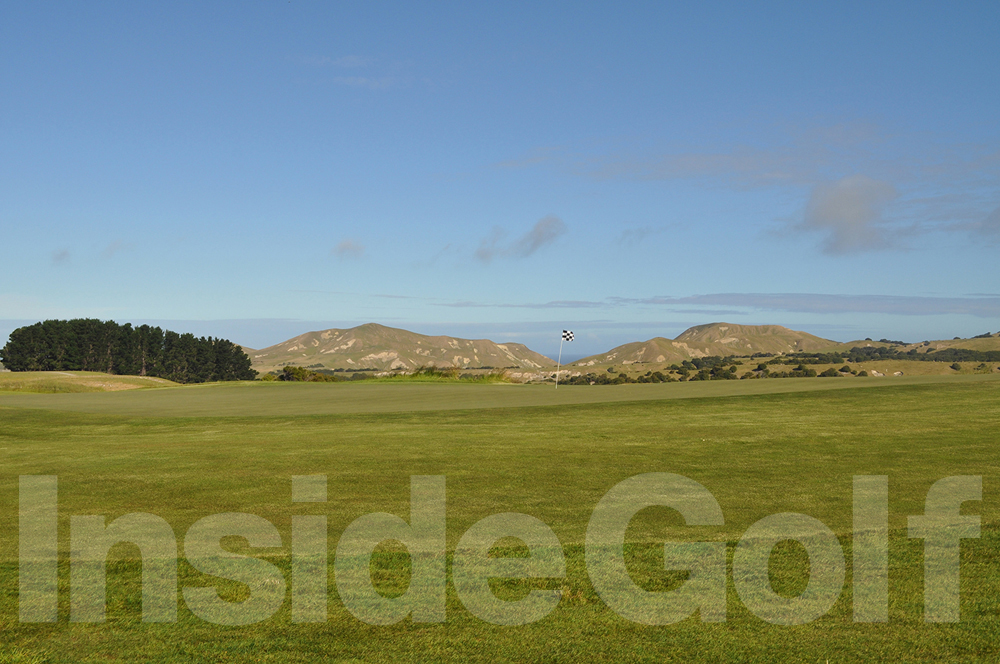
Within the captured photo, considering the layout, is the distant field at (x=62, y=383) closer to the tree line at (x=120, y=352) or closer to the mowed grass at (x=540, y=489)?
the mowed grass at (x=540, y=489)

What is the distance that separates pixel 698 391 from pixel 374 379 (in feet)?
112

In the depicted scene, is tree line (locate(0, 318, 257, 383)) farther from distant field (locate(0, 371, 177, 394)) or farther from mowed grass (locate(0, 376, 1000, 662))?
mowed grass (locate(0, 376, 1000, 662))

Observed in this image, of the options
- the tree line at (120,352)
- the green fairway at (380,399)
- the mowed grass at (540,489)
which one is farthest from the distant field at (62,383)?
the tree line at (120,352)

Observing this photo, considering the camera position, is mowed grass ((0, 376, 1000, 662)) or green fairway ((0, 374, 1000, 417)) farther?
green fairway ((0, 374, 1000, 417))

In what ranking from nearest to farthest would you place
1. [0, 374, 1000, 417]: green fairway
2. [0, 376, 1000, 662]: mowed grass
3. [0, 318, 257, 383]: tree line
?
1. [0, 376, 1000, 662]: mowed grass
2. [0, 374, 1000, 417]: green fairway
3. [0, 318, 257, 383]: tree line

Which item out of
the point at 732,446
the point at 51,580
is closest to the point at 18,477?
the point at 51,580

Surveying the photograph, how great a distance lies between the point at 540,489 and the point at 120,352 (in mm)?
126768

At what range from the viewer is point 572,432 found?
21000 mm

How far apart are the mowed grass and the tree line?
94.7 meters

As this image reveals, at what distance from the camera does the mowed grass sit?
224 inches

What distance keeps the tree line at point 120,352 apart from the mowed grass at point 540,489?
311 feet

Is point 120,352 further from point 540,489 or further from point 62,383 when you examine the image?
point 540,489

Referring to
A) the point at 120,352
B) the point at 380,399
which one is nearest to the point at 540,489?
the point at 380,399

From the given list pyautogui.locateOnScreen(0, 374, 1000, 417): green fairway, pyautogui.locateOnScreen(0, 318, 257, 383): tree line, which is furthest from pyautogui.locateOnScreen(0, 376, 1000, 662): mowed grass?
pyautogui.locateOnScreen(0, 318, 257, 383): tree line
